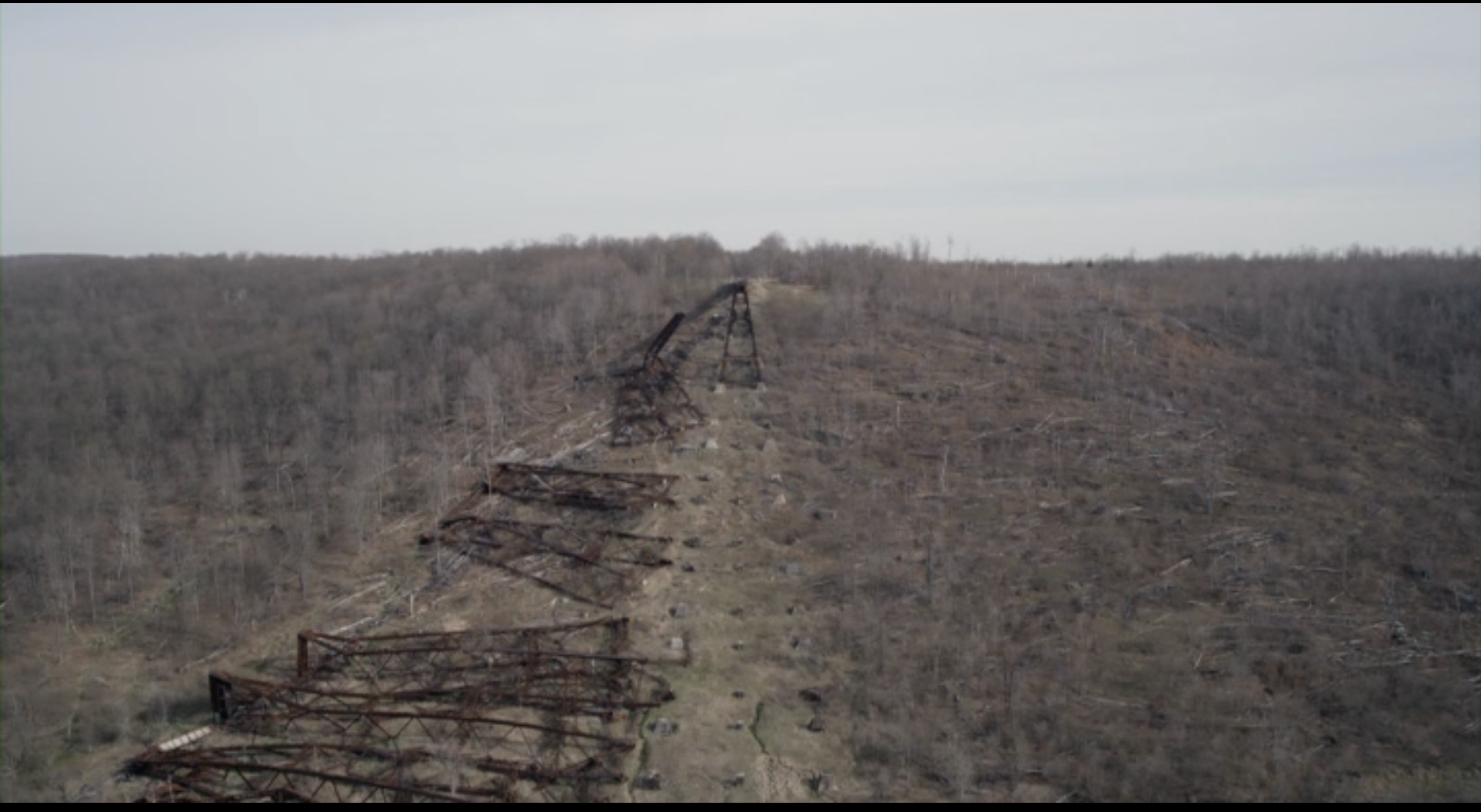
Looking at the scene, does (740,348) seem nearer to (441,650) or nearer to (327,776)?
(441,650)

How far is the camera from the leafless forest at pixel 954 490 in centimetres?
1340

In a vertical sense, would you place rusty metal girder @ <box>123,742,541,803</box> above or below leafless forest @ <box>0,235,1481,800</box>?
below

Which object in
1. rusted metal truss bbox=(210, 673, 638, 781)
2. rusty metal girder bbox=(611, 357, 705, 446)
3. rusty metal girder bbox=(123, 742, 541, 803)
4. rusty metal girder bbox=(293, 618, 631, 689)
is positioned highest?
rusty metal girder bbox=(611, 357, 705, 446)

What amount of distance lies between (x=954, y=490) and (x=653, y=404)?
7289 millimetres

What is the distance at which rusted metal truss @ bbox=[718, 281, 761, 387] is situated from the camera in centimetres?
2467

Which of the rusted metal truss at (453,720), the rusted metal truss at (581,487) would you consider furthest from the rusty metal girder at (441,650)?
the rusted metal truss at (581,487)

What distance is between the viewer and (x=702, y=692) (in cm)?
1454

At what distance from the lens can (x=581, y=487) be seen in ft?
66.5

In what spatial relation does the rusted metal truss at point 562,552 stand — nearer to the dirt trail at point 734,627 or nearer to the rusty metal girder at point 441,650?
the dirt trail at point 734,627

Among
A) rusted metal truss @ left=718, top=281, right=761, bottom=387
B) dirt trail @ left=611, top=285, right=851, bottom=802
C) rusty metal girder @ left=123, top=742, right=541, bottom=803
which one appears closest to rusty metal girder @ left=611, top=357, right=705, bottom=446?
dirt trail @ left=611, top=285, right=851, bottom=802

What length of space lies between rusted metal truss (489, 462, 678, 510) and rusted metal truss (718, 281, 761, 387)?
4979 millimetres

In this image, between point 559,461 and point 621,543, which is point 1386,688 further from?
point 559,461

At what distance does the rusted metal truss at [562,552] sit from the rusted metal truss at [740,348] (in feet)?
22.5

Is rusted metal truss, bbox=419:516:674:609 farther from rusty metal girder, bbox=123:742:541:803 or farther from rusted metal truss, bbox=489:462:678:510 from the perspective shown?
rusty metal girder, bbox=123:742:541:803
